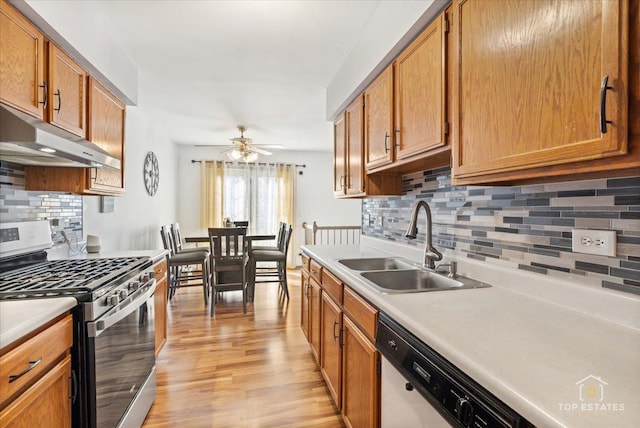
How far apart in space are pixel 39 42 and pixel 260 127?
299 cm

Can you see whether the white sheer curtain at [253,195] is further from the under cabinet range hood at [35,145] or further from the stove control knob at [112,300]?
the stove control knob at [112,300]

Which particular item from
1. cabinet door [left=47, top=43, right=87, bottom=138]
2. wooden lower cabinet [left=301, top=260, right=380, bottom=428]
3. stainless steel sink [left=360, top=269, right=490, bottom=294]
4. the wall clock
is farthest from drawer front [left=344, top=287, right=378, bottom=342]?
the wall clock

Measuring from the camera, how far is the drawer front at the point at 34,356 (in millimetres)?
913

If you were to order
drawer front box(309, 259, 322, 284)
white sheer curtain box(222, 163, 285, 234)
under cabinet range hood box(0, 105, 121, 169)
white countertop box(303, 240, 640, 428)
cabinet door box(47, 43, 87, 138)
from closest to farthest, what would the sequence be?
white countertop box(303, 240, 640, 428) < under cabinet range hood box(0, 105, 121, 169) < cabinet door box(47, 43, 87, 138) < drawer front box(309, 259, 322, 284) < white sheer curtain box(222, 163, 285, 234)

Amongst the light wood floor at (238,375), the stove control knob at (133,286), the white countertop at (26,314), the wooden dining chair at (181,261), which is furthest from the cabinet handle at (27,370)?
the wooden dining chair at (181,261)

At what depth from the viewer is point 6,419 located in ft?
2.98

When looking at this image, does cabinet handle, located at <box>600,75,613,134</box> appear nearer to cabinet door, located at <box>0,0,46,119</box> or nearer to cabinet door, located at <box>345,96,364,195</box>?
cabinet door, located at <box>345,96,364,195</box>

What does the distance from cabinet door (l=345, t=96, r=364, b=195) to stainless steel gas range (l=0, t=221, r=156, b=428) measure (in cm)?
152

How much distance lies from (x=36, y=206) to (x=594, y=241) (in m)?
2.75

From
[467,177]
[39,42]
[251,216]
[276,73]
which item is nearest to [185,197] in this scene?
[251,216]

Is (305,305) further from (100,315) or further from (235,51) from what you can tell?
(235,51)

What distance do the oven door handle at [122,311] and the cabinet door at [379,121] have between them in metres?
1.60

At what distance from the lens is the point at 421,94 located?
151cm

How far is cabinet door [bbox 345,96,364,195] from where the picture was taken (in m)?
2.30
